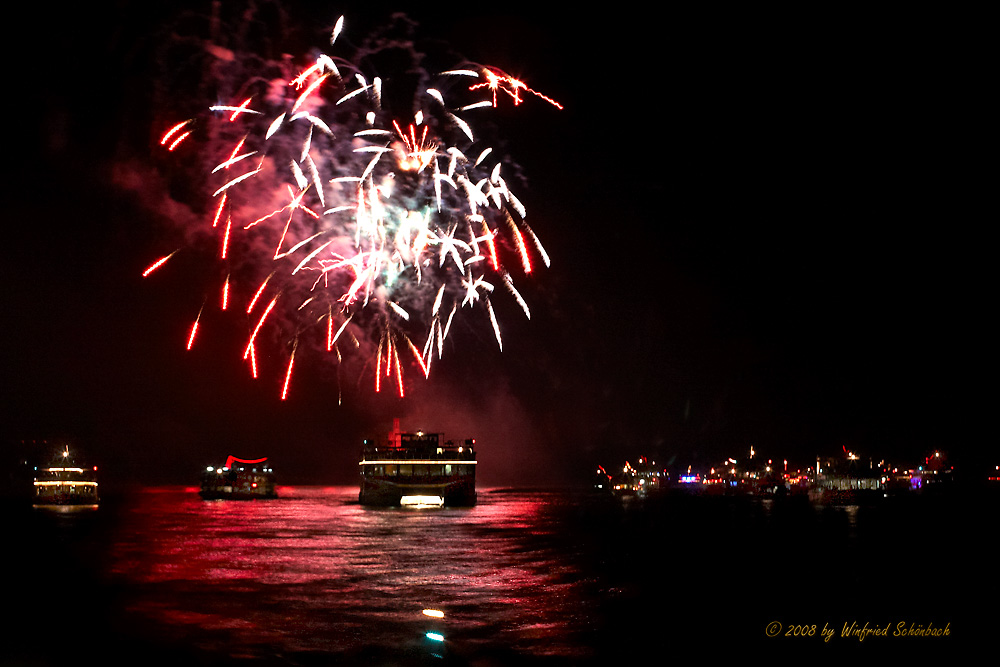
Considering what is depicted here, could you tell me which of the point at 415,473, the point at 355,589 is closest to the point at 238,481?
the point at 415,473

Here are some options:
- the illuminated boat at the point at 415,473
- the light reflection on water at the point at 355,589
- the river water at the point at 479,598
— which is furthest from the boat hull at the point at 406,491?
the river water at the point at 479,598

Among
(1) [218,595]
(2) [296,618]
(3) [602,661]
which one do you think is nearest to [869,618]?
(3) [602,661]

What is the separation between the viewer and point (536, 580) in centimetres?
2744

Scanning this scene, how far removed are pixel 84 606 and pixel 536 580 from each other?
13.8 meters

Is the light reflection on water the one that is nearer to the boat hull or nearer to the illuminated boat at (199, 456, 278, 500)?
the boat hull

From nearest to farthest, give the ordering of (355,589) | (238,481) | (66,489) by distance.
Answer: (355,589), (66,489), (238,481)

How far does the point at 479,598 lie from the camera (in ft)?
75.8

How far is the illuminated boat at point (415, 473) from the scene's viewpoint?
277 feet

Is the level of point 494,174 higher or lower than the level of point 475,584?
higher

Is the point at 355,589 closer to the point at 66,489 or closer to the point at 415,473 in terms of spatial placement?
the point at 415,473

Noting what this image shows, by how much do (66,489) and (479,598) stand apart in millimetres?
97785

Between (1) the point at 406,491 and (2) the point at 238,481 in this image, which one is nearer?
(1) the point at 406,491

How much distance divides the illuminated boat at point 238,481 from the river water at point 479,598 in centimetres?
7446

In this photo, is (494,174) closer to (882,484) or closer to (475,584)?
(475,584)
